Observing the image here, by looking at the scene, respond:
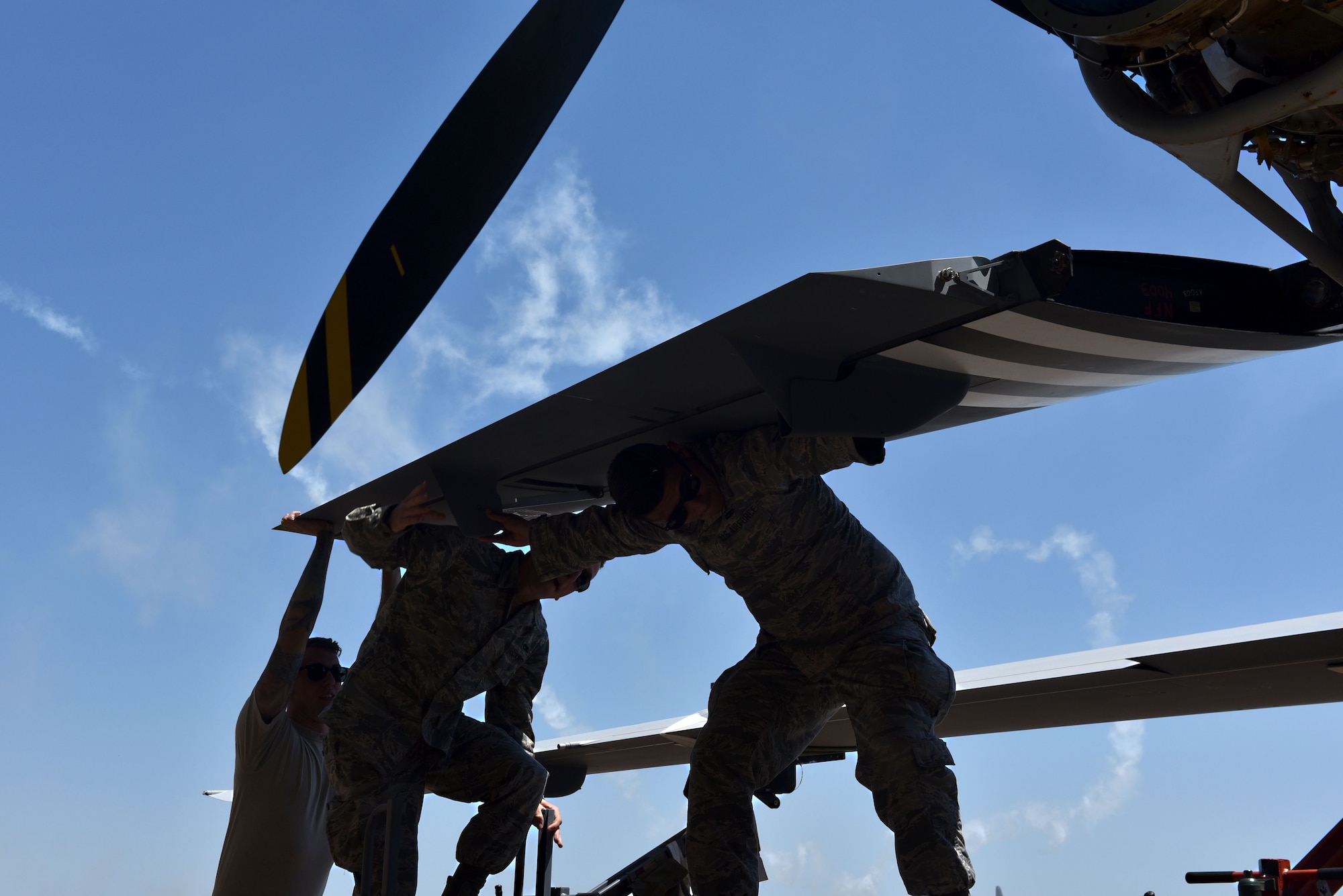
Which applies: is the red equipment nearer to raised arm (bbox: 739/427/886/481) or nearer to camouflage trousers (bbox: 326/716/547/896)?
raised arm (bbox: 739/427/886/481)

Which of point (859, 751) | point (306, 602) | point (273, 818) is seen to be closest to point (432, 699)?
point (306, 602)

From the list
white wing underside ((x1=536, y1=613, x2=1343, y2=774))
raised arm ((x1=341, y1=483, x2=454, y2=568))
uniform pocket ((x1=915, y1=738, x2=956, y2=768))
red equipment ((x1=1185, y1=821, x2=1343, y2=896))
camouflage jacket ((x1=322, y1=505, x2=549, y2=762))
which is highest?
raised arm ((x1=341, y1=483, x2=454, y2=568))

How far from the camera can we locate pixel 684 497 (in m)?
3.34

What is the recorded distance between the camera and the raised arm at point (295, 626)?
4703 mm

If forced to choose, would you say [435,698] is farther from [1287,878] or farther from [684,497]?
[1287,878]

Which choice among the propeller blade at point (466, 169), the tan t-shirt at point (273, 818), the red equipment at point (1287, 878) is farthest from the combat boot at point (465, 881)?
the red equipment at point (1287, 878)

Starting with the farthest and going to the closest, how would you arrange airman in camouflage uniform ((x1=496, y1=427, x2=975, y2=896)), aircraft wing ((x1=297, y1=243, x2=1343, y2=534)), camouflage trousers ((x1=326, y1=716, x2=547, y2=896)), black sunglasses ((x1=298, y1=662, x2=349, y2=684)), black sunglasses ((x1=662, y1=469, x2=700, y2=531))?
black sunglasses ((x1=298, y1=662, x2=349, y2=684))
camouflage trousers ((x1=326, y1=716, x2=547, y2=896))
black sunglasses ((x1=662, y1=469, x2=700, y2=531))
airman in camouflage uniform ((x1=496, y1=427, x2=975, y2=896))
aircraft wing ((x1=297, y1=243, x2=1343, y2=534))

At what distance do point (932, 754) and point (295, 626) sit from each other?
10.5 feet

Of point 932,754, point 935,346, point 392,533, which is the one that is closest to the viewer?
point 935,346

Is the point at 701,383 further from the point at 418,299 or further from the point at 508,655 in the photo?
the point at 508,655

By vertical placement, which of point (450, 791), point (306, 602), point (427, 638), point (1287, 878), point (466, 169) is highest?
point (466, 169)

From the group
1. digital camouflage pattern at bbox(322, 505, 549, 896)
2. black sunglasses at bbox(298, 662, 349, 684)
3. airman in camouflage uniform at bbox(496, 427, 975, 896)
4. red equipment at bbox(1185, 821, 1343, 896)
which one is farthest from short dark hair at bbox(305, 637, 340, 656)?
red equipment at bbox(1185, 821, 1343, 896)

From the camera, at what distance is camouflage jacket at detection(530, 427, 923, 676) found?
11.7ft

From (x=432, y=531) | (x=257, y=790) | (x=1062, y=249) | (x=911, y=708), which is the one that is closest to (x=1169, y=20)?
(x=1062, y=249)
